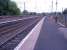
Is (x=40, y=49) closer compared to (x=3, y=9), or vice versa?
(x=40, y=49)

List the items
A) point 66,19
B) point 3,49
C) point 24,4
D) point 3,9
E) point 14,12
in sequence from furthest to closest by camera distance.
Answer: point 24,4 < point 14,12 < point 3,9 < point 66,19 < point 3,49

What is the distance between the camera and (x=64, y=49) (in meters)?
14.3

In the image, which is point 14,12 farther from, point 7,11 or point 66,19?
point 66,19

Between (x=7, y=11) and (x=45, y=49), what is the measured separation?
97.8 meters

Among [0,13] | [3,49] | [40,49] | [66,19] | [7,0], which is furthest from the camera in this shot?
[7,0]

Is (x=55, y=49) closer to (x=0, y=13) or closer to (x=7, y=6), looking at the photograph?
(x=0, y=13)

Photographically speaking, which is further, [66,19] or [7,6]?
[7,6]

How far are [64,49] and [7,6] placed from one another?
A: 326 ft

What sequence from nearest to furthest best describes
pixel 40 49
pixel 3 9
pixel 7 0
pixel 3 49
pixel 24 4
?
pixel 3 49, pixel 40 49, pixel 3 9, pixel 7 0, pixel 24 4

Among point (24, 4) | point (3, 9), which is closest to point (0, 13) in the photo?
point (3, 9)

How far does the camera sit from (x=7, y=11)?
4377 inches

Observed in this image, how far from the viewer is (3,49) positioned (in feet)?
40.8

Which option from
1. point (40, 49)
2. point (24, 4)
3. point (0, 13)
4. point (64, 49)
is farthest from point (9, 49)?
point (24, 4)

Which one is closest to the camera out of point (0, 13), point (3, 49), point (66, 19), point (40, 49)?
point (3, 49)
